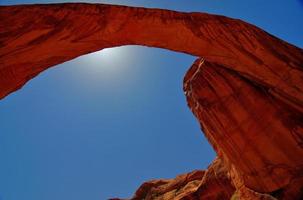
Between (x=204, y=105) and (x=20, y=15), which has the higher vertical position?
(x=20, y=15)

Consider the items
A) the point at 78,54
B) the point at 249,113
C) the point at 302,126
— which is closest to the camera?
the point at 78,54

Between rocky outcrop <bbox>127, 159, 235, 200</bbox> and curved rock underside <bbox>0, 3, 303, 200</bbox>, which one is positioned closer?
curved rock underside <bbox>0, 3, 303, 200</bbox>

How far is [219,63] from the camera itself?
1152cm

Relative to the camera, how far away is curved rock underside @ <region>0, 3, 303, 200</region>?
8148mm

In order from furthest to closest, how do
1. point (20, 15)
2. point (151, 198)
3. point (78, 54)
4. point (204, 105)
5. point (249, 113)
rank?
point (151, 198), point (204, 105), point (249, 113), point (78, 54), point (20, 15)

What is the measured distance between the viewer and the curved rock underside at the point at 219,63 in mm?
8148

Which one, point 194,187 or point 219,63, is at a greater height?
point 219,63

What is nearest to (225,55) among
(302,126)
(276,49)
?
(276,49)

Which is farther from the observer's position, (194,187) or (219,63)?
(194,187)

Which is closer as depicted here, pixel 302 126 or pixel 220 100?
pixel 302 126

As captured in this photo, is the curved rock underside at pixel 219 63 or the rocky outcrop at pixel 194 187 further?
the rocky outcrop at pixel 194 187

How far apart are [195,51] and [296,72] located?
5002 mm

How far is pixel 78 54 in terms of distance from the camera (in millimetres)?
9438

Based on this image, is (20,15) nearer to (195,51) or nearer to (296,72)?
(195,51)
